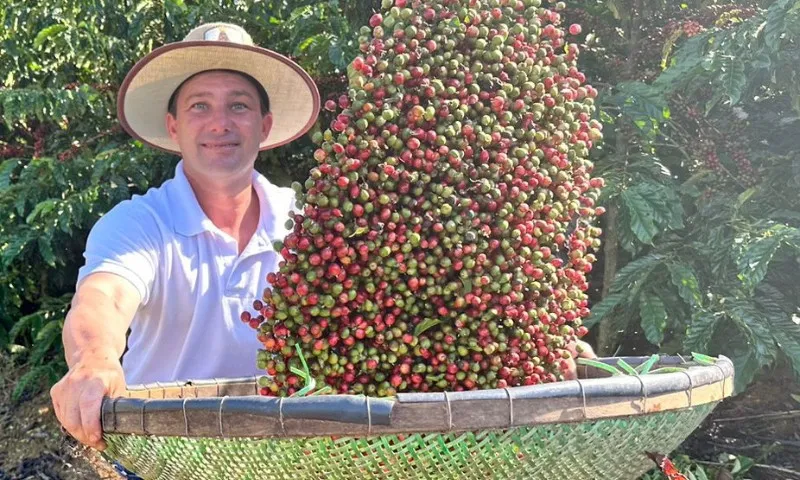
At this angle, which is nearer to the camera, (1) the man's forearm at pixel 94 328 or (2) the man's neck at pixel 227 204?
(1) the man's forearm at pixel 94 328

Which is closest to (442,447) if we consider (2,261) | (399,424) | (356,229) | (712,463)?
(399,424)

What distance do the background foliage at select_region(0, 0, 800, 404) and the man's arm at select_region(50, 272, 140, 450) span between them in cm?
152

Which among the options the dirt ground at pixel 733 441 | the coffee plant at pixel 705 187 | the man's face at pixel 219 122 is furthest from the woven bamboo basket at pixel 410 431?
the dirt ground at pixel 733 441

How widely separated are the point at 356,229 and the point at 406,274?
0.10 metres

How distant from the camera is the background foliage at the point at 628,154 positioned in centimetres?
260

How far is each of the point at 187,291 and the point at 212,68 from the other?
0.51m

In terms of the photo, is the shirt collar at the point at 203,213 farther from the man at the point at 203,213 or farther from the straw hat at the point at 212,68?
the straw hat at the point at 212,68

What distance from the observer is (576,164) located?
1437 millimetres

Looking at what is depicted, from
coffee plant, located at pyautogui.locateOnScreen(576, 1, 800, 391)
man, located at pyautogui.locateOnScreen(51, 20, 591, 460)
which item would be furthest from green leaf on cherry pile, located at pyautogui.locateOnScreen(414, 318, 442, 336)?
coffee plant, located at pyautogui.locateOnScreen(576, 1, 800, 391)

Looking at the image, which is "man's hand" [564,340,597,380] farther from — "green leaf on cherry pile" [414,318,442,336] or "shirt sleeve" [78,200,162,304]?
"shirt sleeve" [78,200,162,304]

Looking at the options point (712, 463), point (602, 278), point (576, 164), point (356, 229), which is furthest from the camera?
point (602, 278)

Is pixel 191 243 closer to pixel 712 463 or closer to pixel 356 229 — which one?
pixel 356 229

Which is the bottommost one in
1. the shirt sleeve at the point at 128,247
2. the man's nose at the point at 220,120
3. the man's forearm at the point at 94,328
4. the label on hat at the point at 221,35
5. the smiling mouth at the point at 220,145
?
the man's forearm at the point at 94,328

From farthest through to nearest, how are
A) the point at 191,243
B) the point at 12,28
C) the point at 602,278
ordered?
the point at 12,28 → the point at 602,278 → the point at 191,243
